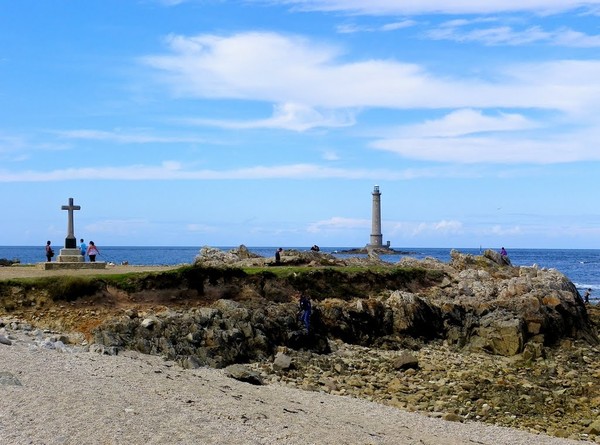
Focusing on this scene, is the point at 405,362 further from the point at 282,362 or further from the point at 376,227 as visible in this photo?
the point at 376,227

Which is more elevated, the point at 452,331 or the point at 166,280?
the point at 166,280

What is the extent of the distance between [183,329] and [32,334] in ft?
16.5

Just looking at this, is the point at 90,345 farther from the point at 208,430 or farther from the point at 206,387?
the point at 208,430

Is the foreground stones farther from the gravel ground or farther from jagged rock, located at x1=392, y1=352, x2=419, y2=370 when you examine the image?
the gravel ground

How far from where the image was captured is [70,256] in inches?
1636

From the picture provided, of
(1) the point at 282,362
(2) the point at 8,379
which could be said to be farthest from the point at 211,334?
(2) the point at 8,379

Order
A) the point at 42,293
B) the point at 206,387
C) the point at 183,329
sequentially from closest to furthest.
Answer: the point at 206,387 < the point at 183,329 < the point at 42,293

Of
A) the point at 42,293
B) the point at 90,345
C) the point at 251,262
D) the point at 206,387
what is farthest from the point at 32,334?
the point at 251,262

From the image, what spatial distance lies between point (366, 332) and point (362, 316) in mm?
931

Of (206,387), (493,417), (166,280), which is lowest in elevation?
(493,417)

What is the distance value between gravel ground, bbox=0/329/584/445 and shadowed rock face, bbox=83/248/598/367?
3179 millimetres

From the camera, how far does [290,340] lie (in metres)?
28.2

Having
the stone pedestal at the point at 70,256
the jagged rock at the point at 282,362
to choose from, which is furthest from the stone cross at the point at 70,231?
the jagged rock at the point at 282,362

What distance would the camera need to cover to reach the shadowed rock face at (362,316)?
85.6ft
